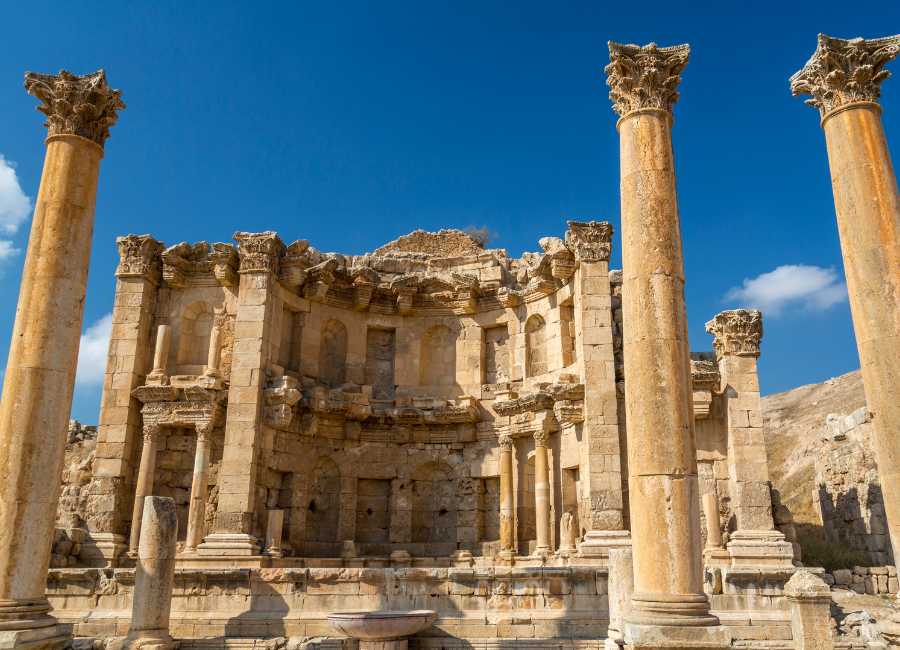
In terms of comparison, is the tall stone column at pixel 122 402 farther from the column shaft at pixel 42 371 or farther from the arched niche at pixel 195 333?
the column shaft at pixel 42 371

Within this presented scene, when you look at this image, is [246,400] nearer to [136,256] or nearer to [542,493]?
[136,256]

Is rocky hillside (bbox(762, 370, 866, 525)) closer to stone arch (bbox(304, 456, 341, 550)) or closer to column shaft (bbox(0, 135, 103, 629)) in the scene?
stone arch (bbox(304, 456, 341, 550))

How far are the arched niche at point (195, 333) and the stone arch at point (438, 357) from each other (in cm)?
681

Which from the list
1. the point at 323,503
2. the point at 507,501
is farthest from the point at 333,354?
the point at 507,501

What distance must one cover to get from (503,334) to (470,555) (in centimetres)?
701

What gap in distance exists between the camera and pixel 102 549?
17.7m

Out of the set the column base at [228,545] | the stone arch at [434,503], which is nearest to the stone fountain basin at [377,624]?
the column base at [228,545]

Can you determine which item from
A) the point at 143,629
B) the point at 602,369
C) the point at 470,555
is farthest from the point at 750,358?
the point at 143,629

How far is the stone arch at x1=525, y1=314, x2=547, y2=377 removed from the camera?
72.4ft

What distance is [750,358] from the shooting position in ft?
61.1

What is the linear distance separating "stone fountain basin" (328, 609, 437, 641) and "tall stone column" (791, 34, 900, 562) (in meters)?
7.37

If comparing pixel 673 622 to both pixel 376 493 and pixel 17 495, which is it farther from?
pixel 376 493

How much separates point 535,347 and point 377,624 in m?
12.1

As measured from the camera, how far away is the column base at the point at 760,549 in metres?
16.8
